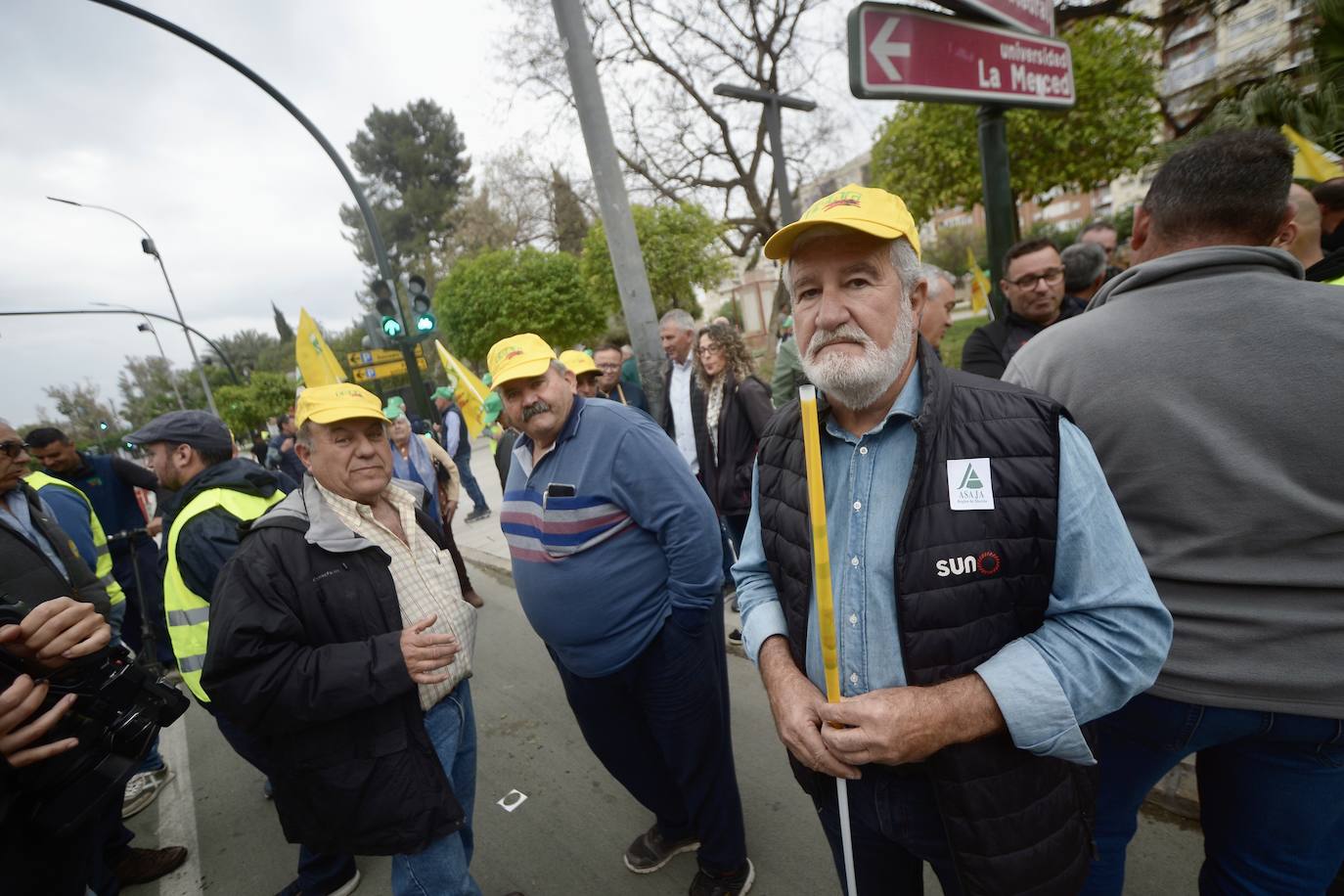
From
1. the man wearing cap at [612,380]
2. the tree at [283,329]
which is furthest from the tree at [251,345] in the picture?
the man wearing cap at [612,380]

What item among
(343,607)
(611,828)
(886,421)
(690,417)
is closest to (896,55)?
(886,421)

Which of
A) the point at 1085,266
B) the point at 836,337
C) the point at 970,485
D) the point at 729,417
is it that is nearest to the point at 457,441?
the point at 729,417

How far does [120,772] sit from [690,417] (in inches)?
141

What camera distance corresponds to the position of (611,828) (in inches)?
106

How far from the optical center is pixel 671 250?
16500 millimetres

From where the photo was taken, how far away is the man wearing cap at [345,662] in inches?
64.7

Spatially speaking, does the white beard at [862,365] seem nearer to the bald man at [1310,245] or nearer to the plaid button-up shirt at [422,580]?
the plaid button-up shirt at [422,580]

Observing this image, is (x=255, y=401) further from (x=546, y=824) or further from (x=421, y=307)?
(x=546, y=824)

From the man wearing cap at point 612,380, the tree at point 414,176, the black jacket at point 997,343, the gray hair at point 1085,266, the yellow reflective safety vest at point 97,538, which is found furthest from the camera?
the tree at point 414,176

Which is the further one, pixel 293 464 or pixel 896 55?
pixel 293 464

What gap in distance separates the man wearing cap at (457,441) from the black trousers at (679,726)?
583 cm

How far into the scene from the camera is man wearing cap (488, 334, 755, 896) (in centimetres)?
210

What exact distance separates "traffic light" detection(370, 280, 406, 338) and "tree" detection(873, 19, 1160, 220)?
23.4ft

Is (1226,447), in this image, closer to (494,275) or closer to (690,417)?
(690,417)
